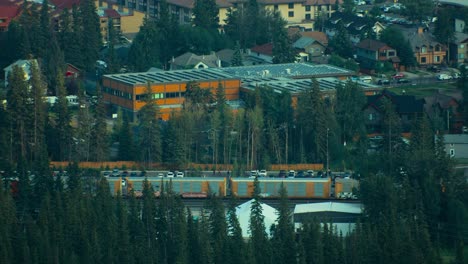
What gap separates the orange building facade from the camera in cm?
3397

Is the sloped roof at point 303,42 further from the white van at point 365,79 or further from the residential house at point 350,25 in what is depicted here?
the white van at point 365,79

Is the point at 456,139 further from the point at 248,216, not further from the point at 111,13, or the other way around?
the point at 111,13

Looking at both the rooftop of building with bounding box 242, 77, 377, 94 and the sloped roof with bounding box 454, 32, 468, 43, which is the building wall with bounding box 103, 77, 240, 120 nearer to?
the rooftop of building with bounding box 242, 77, 377, 94

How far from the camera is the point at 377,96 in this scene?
108ft

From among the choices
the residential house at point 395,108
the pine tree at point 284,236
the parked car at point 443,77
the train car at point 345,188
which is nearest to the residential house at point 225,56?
the parked car at point 443,77

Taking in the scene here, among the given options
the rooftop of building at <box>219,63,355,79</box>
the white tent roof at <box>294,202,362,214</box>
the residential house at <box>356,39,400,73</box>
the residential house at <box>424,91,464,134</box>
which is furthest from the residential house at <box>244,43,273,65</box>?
the white tent roof at <box>294,202,362,214</box>

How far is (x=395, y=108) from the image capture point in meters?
32.5

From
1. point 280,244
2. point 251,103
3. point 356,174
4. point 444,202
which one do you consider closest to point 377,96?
point 251,103

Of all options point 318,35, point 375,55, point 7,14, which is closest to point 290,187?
point 375,55

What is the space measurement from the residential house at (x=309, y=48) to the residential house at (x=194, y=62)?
2485mm

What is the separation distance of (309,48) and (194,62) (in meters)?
3.66

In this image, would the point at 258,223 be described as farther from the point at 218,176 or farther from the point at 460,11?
the point at 460,11

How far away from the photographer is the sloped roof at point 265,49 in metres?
40.1

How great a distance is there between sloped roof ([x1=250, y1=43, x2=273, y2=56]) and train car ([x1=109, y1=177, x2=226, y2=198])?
11.4m
